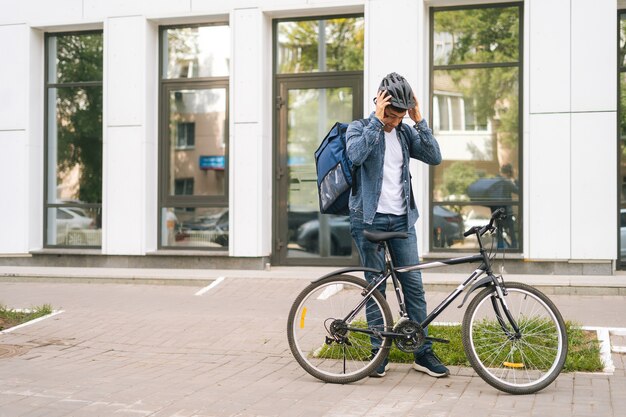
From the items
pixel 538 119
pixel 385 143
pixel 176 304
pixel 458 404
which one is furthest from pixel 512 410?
pixel 538 119

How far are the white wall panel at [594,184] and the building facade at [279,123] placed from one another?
2 centimetres

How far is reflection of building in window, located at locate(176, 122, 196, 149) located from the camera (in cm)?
1377

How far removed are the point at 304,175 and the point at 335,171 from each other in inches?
267

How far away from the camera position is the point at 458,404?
18.6 ft

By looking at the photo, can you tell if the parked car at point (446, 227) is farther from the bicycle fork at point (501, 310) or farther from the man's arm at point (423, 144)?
the bicycle fork at point (501, 310)

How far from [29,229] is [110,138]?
6.44 feet

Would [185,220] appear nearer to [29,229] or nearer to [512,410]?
[29,229]

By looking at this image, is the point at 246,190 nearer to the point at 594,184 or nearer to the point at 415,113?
the point at 594,184

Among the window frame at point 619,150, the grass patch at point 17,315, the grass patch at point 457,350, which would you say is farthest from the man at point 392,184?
the window frame at point 619,150

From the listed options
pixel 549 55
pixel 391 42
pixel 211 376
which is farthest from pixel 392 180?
pixel 391 42

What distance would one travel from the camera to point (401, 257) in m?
6.51

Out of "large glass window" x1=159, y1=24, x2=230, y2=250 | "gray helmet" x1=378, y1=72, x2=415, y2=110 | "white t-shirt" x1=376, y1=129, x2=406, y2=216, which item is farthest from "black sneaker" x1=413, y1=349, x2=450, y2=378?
"large glass window" x1=159, y1=24, x2=230, y2=250

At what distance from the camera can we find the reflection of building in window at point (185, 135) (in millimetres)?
13773

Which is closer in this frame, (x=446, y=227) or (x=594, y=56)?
(x=594, y=56)
